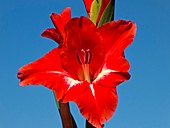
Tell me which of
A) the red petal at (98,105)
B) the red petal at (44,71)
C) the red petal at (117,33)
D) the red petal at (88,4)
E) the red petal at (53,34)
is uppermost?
the red petal at (88,4)

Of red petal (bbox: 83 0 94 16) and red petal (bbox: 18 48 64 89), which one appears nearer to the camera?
red petal (bbox: 18 48 64 89)

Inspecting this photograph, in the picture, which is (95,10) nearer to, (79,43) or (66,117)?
(79,43)

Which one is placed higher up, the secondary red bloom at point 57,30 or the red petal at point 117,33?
the secondary red bloom at point 57,30

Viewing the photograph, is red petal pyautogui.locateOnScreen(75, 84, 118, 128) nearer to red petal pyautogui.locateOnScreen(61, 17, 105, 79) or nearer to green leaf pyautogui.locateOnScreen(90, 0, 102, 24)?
red petal pyautogui.locateOnScreen(61, 17, 105, 79)

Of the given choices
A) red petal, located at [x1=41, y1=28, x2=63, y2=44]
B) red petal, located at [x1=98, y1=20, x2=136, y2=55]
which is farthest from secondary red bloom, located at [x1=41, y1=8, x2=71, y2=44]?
red petal, located at [x1=98, y1=20, x2=136, y2=55]

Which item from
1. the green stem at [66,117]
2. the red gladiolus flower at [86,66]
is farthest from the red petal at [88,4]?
the green stem at [66,117]

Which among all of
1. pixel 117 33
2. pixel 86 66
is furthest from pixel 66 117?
pixel 117 33

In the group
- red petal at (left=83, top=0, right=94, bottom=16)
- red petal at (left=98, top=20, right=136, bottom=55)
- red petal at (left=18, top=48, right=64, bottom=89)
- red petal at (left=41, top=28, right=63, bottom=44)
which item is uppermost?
red petal at (left=83, top=0, right=94, bottom=16)

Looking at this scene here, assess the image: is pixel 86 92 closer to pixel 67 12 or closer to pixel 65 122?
pixel 65 122

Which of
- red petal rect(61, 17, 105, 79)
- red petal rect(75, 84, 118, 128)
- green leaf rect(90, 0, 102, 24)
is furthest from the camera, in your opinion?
green leaf rect(90, 0, 102, 24)

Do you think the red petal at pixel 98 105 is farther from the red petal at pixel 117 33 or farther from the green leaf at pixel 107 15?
the green leaf at pixel 107 15
